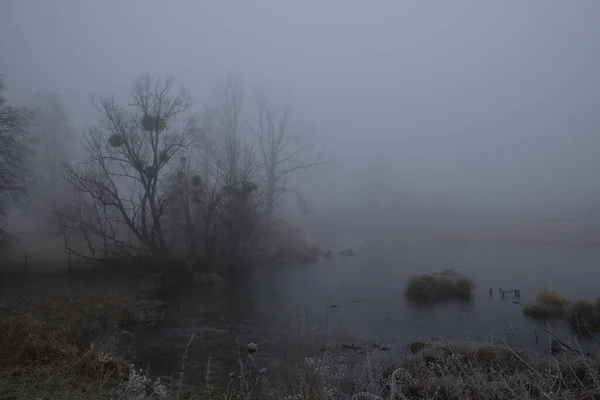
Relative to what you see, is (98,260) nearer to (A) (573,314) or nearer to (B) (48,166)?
(B) (48,166)

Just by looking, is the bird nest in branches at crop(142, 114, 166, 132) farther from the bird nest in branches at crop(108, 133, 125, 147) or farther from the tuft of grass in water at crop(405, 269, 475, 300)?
the tuft of grass in water at crop(405, 269, 475, 300)

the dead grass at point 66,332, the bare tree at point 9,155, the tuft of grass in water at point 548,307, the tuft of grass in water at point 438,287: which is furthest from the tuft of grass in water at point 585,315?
the bare tree at point 9,155

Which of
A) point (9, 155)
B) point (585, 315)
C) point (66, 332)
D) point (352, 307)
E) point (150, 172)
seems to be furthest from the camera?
point (150, 172)

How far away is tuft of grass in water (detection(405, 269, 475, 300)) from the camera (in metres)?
17.8

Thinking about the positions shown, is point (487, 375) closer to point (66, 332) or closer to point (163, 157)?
point (66, 332)

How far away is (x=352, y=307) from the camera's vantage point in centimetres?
1645

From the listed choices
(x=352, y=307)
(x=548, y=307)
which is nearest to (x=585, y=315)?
(x=548, y=307)

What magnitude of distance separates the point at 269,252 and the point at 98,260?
10519 millimetres

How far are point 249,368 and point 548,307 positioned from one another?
1037 centimetres

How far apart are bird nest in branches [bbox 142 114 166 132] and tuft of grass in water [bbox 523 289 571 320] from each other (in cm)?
1815

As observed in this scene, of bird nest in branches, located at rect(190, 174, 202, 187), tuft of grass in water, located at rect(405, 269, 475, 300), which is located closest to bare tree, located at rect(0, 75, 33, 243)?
bird nest in branches, located at rect(190, 174, 202, 187)

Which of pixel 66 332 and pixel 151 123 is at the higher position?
pixel 151 123

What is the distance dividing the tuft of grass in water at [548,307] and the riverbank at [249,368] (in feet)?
14.3

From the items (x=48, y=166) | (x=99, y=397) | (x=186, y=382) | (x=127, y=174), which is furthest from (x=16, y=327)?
(x=48, y=166)
